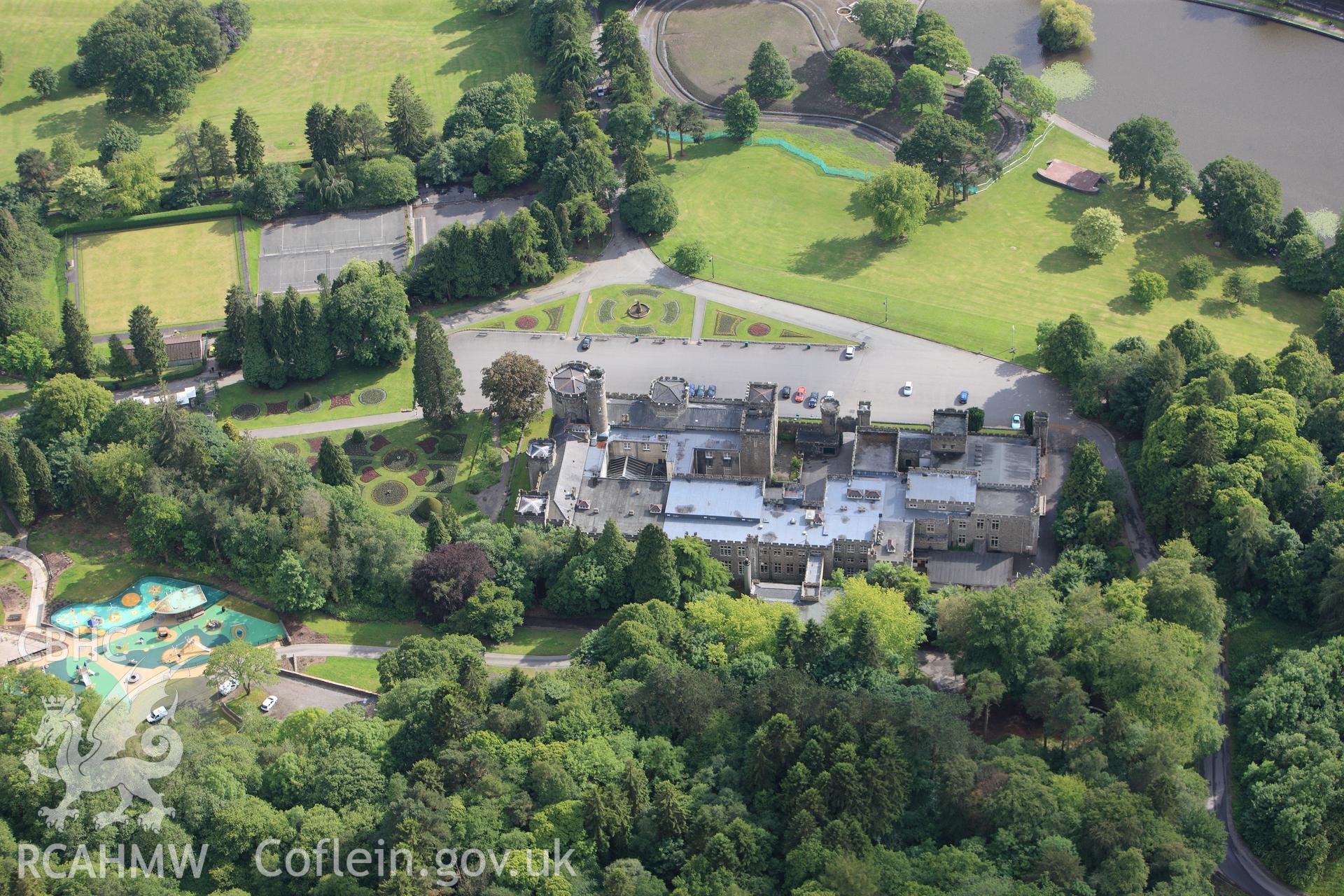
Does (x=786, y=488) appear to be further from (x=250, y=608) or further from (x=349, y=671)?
(x=250, y=608)

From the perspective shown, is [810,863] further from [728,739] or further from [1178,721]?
[1178,721]

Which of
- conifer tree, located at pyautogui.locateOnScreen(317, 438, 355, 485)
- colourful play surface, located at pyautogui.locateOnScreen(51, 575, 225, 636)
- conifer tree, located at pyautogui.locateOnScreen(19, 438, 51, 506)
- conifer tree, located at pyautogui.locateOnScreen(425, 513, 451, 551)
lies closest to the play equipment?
colourful play surface, located at pyautogui.locateOnScreen(51, 575, 225, 636)

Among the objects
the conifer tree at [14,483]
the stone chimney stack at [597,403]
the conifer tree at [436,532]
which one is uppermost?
the stone chimney stack at [597,403]

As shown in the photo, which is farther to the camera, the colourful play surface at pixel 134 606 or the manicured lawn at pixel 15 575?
the manicured lawn at pixel 15 575

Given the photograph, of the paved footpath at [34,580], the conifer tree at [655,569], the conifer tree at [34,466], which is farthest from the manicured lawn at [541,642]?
the conifer tree at [34,466]

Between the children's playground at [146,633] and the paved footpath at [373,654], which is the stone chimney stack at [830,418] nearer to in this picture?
the paved footpath at [373,654]

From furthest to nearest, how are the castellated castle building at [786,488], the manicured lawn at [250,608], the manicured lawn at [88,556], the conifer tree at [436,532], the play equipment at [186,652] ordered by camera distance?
the manicured lawn at [88,556] < the conifer tree at [436,532] < the manicured lawn at [250,608] < the castellated castle building at [786,488] < the play equipment at [186,652]

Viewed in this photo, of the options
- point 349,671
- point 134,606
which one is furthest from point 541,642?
point 134,606

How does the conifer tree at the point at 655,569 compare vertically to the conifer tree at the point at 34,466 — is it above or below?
above

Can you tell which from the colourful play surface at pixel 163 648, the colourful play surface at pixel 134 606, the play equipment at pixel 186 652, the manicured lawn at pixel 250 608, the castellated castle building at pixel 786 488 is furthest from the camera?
the manicured lawn at pixel 250 608
